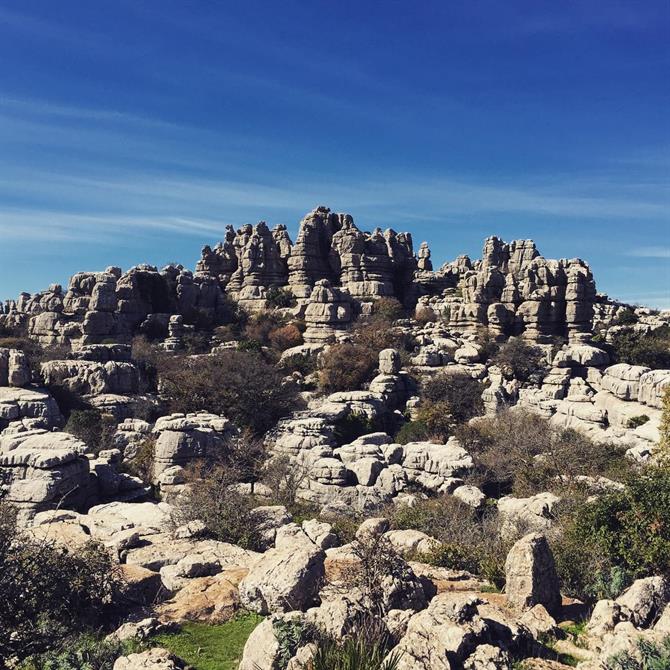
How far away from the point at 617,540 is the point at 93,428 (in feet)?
60.6

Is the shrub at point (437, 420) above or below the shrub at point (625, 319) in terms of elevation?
below

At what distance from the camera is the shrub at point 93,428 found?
2139 centimetres

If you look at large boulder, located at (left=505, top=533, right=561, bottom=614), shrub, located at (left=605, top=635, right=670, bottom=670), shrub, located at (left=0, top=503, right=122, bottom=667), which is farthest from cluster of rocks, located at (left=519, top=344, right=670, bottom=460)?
shrub, located at (left=0, top=503, right=122, bottom=667)

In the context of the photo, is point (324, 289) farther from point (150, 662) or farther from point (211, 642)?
point (150, 662)

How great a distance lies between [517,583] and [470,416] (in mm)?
17933

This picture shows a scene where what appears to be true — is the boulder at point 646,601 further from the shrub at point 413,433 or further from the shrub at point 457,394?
the shrub at point 457,394

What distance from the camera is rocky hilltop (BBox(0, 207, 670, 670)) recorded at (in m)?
7.56

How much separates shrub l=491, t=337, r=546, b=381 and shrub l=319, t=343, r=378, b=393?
6.40m

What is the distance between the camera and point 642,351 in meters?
30.4

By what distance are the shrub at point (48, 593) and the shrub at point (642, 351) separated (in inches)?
1117

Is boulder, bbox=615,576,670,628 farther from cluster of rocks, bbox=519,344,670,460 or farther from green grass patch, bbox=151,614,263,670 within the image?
cluster of rocks, bbox=519,344,670,460

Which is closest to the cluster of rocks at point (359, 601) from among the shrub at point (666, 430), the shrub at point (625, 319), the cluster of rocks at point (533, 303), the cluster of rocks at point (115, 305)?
the shrub at point (666, 430)

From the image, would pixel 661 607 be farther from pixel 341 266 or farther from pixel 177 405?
pixel 341 266

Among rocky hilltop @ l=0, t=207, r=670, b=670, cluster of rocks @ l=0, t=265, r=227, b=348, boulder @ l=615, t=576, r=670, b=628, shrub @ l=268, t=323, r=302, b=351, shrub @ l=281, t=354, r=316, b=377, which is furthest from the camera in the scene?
shrub @ l=268, t=323, r=302, b=351
